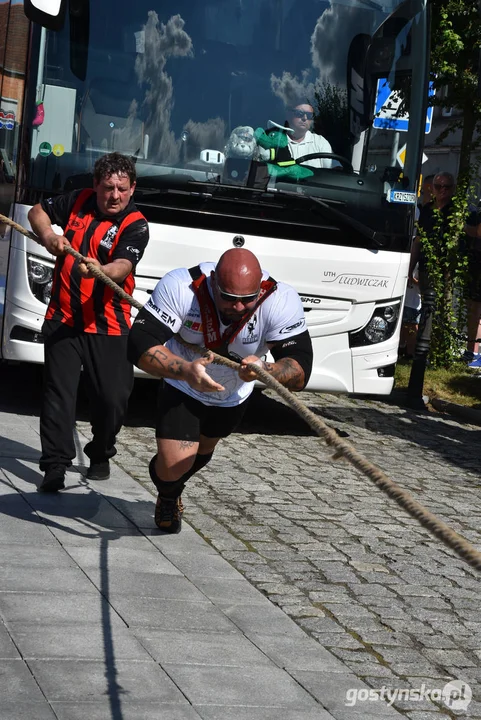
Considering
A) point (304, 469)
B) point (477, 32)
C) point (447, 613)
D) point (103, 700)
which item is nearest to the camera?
point (103, 700)

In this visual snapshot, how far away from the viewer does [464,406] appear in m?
11.3

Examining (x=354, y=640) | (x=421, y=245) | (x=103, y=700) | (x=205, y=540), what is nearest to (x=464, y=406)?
(x=421, y=245)

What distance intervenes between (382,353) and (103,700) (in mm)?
5906

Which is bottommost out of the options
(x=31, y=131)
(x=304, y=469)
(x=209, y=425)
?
(x=304, y=469)

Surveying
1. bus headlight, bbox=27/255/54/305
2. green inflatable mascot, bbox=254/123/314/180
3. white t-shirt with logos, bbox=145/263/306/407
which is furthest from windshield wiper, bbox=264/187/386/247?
white t-shirt with logos, bbox=145/263/306/407

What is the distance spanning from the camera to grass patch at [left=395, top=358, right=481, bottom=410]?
11750mm

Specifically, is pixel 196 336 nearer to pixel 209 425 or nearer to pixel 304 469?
pixel 209 425

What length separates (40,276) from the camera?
8672 mm

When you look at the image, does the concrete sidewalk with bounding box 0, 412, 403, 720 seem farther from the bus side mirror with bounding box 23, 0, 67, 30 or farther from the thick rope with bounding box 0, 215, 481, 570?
the bus side mirror with bounding box 23, 0, 67, 30

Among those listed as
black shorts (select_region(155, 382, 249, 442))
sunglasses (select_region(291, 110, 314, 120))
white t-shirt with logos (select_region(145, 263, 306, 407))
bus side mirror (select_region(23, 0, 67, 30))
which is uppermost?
bus side mirror (select_region(23, 0, 67, 30))

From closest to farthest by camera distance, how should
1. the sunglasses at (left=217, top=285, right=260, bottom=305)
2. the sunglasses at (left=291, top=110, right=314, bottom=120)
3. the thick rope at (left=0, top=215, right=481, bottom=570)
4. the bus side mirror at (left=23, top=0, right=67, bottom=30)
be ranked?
1. the thick rope at (left=0, top=215, right=481, bottom=570)
2. the sunglasses at (left=217, top=285, right=260, bottom=305)
3. the bus side mirror at (left=23, top=0, right=67, bottom=30)
4. the sunglasses at (left=291, top=110, right=314, bottom=120)

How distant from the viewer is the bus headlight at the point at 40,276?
28.4ft

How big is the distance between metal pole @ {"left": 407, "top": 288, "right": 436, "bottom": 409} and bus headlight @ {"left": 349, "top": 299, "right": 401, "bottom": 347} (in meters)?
2.01

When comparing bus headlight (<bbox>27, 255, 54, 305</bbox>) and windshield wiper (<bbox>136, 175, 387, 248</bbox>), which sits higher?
windshield wiper (<bbox>136, 175, 387, 248</bbox>)
